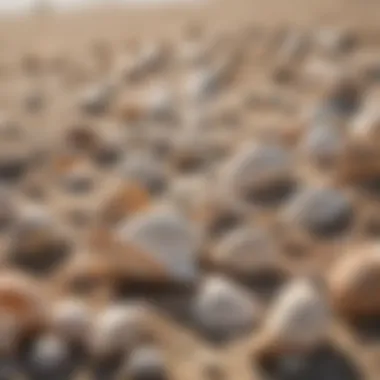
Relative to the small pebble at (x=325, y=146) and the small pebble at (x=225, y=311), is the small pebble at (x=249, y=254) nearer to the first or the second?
the small pebble at (x=225, y=311)

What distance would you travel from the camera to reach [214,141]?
70cm

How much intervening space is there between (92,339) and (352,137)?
299 mm

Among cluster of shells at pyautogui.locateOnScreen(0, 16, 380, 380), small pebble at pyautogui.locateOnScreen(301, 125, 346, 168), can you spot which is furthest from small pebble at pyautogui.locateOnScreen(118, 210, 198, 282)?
small pebble at pyautogui.locateOnScreen(301, 125, 346, 168)

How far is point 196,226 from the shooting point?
1.74 feet

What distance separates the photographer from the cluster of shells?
0.40 metres

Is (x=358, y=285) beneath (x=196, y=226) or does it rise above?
beneath

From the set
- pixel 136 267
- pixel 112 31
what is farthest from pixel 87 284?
pixel 112 31

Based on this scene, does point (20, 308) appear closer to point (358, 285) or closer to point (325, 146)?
point (358, 285)

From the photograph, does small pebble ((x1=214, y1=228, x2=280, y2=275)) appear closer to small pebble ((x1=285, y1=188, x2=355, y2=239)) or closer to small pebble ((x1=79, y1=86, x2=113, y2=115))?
small pebble ((x1=285, y1=188, x2=355, y2=239))

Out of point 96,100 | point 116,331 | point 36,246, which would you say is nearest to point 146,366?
point 116,331

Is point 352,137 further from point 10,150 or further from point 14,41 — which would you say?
point 14,41

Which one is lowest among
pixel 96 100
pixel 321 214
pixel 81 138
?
pixel 321 214

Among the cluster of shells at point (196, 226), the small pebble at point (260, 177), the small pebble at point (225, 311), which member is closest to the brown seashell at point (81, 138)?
the cluster of shells at point (196, 226)

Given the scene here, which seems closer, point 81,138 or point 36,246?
point 36,246
